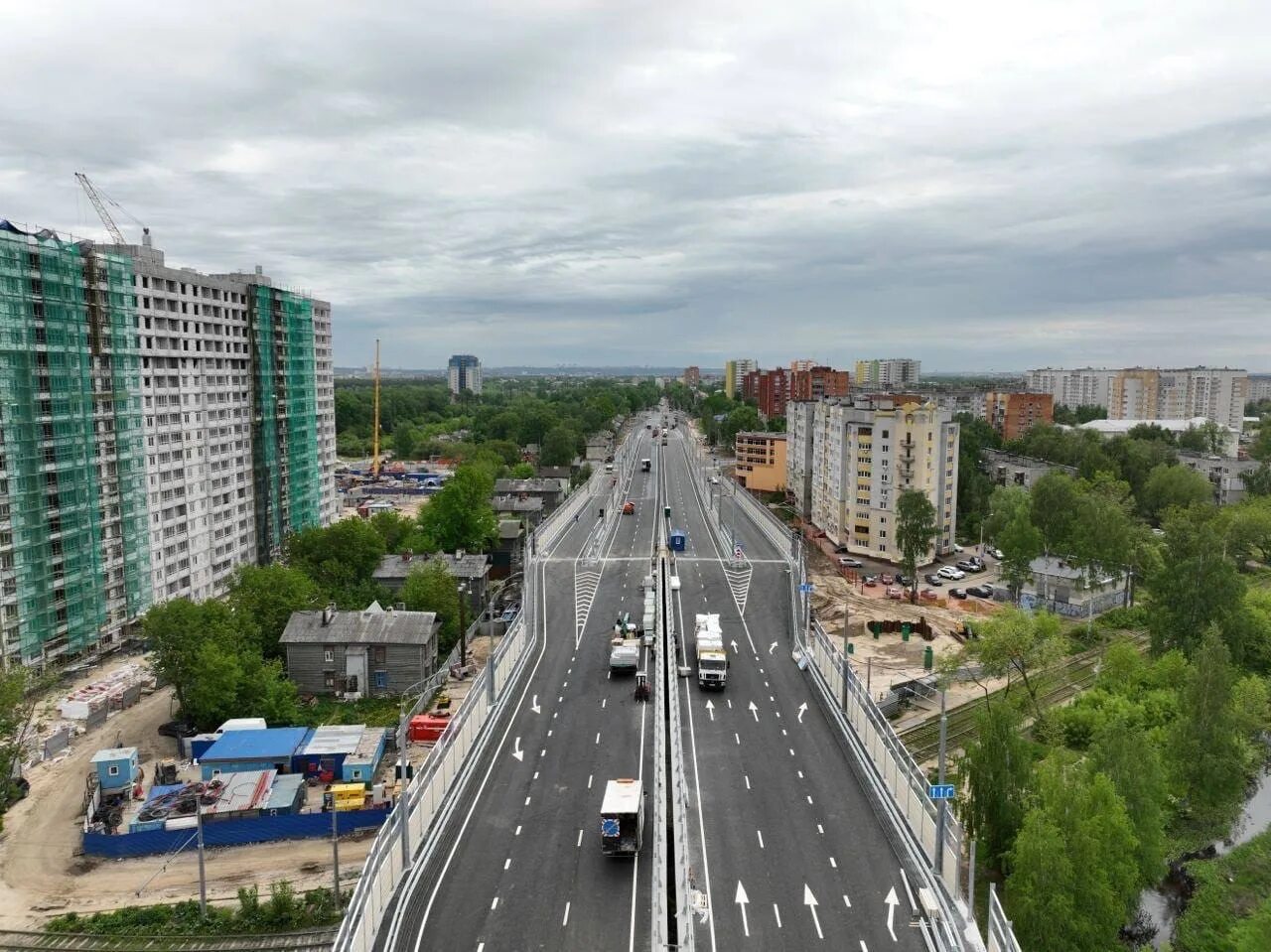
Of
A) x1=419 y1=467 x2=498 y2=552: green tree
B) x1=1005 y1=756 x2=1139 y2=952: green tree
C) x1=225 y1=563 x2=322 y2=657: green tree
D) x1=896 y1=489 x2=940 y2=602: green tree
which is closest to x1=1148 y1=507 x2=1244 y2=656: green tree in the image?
x1=896 y1=489 x2=940 y2=602: green tree

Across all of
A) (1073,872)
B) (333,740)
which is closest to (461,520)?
(333,740)

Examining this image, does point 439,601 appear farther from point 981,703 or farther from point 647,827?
point 981,703

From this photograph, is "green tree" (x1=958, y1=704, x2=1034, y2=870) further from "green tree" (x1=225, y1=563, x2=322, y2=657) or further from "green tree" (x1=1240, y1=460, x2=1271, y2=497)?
"green tree" (x1=1240, y1=460, x2=1271, y2=497)

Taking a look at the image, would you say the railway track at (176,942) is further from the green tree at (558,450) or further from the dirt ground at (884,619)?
the green tree at (558,450)

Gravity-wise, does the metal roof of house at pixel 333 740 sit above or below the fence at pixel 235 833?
above

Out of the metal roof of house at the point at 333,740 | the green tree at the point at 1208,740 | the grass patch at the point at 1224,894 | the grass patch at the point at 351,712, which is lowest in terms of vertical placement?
the grass patch at the point at 1224,894

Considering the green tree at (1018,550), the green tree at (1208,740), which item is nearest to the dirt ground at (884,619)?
the green tree at (1018,550)

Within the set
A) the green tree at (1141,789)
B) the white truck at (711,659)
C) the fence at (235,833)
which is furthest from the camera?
the white truck at (711,659)

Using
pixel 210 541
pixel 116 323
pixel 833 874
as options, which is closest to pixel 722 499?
pixel 210 541
